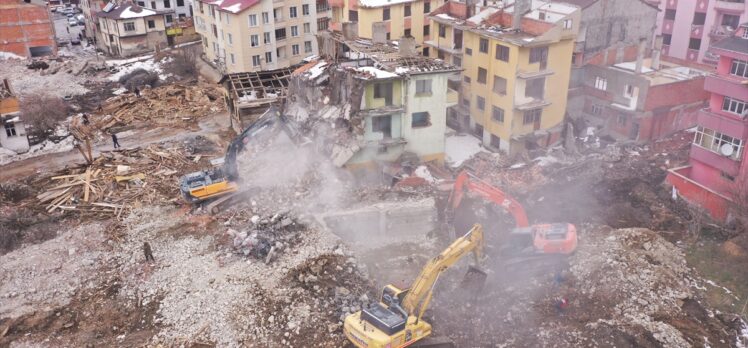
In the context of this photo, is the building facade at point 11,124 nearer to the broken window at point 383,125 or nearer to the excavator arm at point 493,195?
the broken window at point 383,125

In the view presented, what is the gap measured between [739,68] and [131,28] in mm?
57956

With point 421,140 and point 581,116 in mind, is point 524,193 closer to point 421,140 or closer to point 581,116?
point 421,140

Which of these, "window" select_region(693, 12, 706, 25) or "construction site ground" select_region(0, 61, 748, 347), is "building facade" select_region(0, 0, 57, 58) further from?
"window" select_region(693, 12, 706, 25)

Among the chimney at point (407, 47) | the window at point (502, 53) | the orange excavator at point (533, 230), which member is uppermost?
the chimney at point (407, 47)

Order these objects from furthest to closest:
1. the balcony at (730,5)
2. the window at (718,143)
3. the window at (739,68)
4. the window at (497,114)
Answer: the balcony at (730,5) < the window at (497,114) < the window at (718,143) < the window at (739,68)

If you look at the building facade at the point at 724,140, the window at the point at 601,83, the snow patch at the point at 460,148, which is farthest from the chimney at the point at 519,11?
the building facade at the point at 724,140

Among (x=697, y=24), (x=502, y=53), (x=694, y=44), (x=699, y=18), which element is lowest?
(x=694, y=44)

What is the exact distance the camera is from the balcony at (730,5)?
4397 cm

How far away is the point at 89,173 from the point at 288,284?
16984mm

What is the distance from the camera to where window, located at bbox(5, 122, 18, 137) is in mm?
37375

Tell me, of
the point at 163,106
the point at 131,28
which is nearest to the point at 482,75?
the point at 163,106

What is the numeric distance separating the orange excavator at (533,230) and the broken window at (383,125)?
26.7 ft

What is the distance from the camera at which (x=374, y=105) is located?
31.9 m

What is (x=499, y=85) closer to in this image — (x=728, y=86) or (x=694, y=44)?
(x=728, y=86)
